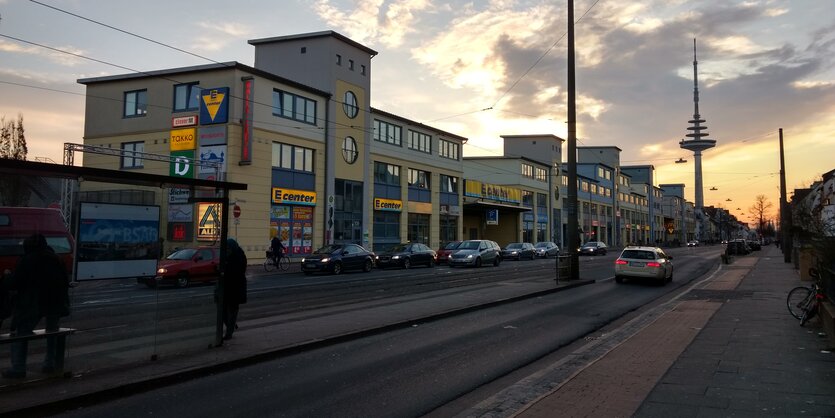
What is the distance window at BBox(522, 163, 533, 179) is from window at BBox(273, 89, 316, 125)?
3640 cm

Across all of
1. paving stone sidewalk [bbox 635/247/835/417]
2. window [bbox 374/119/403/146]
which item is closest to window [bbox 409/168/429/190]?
window [bbox 374/119/403/146]

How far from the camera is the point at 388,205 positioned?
145 ft

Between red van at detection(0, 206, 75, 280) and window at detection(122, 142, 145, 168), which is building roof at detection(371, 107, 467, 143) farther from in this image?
red van at detection(0, 206, 75, 280)

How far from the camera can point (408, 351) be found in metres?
9.04

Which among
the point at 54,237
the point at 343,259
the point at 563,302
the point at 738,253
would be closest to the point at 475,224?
the point at 738,253

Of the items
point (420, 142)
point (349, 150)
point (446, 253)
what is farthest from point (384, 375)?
point (420, 142)

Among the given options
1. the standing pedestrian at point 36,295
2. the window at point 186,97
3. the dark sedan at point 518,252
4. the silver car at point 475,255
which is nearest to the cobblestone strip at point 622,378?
the standing pedestrian at point 36,295

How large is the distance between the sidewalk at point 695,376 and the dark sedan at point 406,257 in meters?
22.6

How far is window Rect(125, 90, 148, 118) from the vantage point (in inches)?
1369

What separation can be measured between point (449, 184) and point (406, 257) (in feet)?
66.4

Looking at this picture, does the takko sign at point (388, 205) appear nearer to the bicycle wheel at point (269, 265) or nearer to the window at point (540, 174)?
the bicycle wheel at point (269, 265)

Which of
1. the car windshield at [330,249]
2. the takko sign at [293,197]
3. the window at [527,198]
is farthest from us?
the window at [527,198]

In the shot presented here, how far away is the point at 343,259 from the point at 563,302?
50.0ft

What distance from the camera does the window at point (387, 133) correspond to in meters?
43.6
